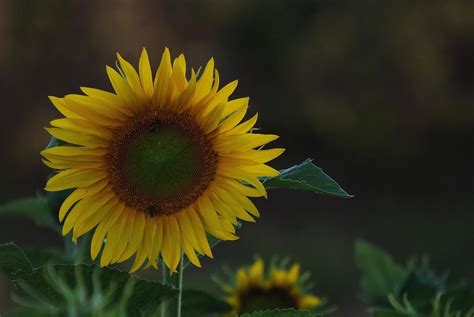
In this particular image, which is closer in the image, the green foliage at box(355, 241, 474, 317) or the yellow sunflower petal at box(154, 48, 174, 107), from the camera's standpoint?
the yellow sunflower petal at box(154, 48, 174, 107)

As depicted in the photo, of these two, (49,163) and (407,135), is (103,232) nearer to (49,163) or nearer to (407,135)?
(49,163)

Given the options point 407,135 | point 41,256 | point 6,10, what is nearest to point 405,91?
point 407,135

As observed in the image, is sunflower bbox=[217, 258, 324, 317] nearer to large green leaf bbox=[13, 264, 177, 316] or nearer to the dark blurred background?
large green leaf bbox=[13, 264, 177, 316]

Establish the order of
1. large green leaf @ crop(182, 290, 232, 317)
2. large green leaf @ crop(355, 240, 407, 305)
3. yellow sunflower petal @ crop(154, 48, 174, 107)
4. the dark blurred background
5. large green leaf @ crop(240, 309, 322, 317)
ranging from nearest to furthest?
large green leaf @ crop(240, 309, 322, 317), yellow sunflower petal @ crop(154, 48, 174, 107), large green leaf @ crop(182, 290, 232, 317), large green leaf @ crop(355, 240, 407, 305), the dark blurred background

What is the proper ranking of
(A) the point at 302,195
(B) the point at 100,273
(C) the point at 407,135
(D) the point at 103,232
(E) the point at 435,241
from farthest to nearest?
(C) the point at 407,135, (A) the point at 302,195, (E) the point at 435,241, (D) the point at 103,232, (B) the point at 100,273

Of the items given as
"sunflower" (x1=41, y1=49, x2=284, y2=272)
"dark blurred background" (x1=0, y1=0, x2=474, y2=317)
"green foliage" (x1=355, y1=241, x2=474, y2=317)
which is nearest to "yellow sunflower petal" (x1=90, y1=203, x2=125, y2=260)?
"sunflower" (x1=41, y1=49, x2=284, y2=272)

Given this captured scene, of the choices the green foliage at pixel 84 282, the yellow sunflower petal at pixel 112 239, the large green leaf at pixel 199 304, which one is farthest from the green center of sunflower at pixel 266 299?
the green foliage at pixel 84 282

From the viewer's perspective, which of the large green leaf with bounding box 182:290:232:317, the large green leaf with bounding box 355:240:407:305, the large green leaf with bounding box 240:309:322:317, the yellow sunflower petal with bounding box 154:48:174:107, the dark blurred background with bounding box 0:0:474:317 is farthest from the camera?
the dark blurred background with bounding box 0:0:474:317
